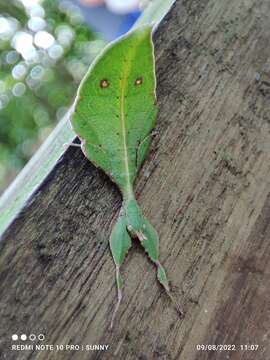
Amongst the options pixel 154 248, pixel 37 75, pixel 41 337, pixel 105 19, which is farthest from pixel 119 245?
pixel 37 75

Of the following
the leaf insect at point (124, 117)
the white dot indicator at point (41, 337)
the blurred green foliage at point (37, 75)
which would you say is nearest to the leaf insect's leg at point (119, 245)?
the leaf insect at point (124, 117)

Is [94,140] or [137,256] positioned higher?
[94,140]

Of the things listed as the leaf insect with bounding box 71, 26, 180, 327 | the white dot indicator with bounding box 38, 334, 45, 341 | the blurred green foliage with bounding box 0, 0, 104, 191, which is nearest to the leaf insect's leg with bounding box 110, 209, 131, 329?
the leaf insect with bounding box 71, 26, 180, 327

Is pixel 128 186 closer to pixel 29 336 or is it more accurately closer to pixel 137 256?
pixel 137 256

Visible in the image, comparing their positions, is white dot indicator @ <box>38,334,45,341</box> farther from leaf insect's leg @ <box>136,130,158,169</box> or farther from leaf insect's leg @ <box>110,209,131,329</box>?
leaf insect's leg @ <box>136,130,158,169</box>

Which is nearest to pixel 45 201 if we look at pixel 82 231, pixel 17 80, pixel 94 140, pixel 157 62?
pixel 82 231
